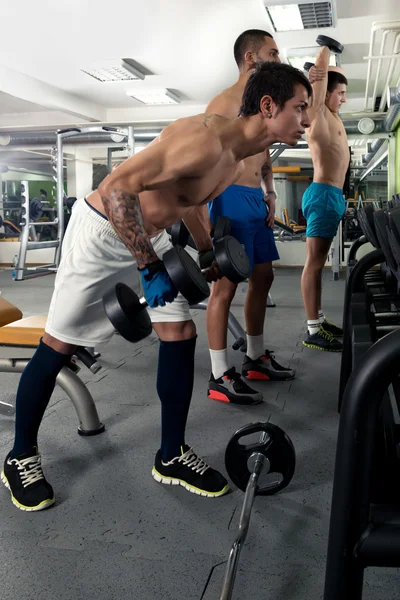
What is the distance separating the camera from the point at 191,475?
154 cm

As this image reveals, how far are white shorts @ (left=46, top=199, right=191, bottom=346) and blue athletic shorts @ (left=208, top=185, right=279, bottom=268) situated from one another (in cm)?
85

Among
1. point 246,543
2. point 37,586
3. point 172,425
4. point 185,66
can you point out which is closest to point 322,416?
point 172,425

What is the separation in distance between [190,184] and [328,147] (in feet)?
6.34

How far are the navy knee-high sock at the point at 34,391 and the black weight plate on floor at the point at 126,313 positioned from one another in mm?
333

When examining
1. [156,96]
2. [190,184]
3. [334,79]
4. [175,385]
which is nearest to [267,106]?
[190,184]

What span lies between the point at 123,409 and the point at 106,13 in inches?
148

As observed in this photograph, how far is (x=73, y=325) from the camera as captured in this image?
4.94ft

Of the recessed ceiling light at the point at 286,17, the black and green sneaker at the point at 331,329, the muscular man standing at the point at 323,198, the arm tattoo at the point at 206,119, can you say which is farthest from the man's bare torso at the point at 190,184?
the recessed ceiling light at the point at 286,17

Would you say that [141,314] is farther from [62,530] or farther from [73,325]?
[62,530]

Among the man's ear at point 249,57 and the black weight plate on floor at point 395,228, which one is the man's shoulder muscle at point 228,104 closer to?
the man's ear at point 249,57

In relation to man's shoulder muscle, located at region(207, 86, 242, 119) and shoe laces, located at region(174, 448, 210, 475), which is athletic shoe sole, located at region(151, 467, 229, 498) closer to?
shoe laces, located at region(174, 448, 210, 475)

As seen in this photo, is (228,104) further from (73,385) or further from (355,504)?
(355,504)

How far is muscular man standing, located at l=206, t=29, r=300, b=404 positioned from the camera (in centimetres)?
219

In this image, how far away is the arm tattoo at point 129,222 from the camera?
4.34ft
